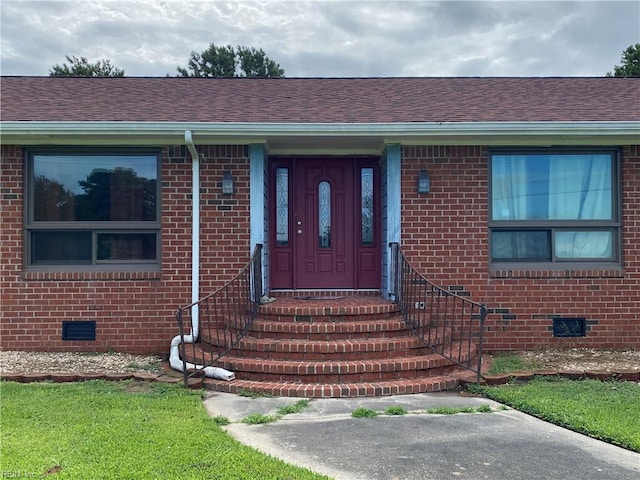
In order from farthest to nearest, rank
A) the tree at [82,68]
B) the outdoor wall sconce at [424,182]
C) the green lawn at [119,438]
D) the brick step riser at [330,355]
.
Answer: the tree at [82,68] → the outdoor wall sconce at [424,182] → the brick step riser at [330,355] → the green lawn at [119,438]

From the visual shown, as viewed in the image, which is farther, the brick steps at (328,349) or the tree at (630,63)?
the tree at (630,63)

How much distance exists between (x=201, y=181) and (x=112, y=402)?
2.91 meters

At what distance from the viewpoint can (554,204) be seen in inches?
250

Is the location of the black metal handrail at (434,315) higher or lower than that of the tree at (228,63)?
lower

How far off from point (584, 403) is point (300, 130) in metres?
3.90

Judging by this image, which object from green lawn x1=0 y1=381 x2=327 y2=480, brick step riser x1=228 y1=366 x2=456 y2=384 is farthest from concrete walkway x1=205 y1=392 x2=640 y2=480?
brick step riser x1=228 y1=366 x2=456 y2=384

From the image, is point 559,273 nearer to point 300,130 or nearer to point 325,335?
point 325,335

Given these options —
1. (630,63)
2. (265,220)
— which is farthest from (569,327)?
(630,63)

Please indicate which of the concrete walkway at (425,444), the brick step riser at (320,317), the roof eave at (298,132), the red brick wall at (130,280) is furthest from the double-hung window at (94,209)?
the concrete walkway at (425,444)

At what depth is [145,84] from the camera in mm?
8258

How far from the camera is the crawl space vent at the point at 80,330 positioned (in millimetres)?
6082

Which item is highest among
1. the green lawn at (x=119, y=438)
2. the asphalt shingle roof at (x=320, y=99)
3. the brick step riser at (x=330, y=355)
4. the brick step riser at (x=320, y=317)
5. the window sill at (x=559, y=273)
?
the asphalt shingle roof at (x=320, y=99)

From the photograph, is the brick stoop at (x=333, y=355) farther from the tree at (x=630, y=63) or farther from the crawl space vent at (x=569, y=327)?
the tree at (x=630, y=63)

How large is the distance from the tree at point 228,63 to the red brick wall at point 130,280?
2841cm
